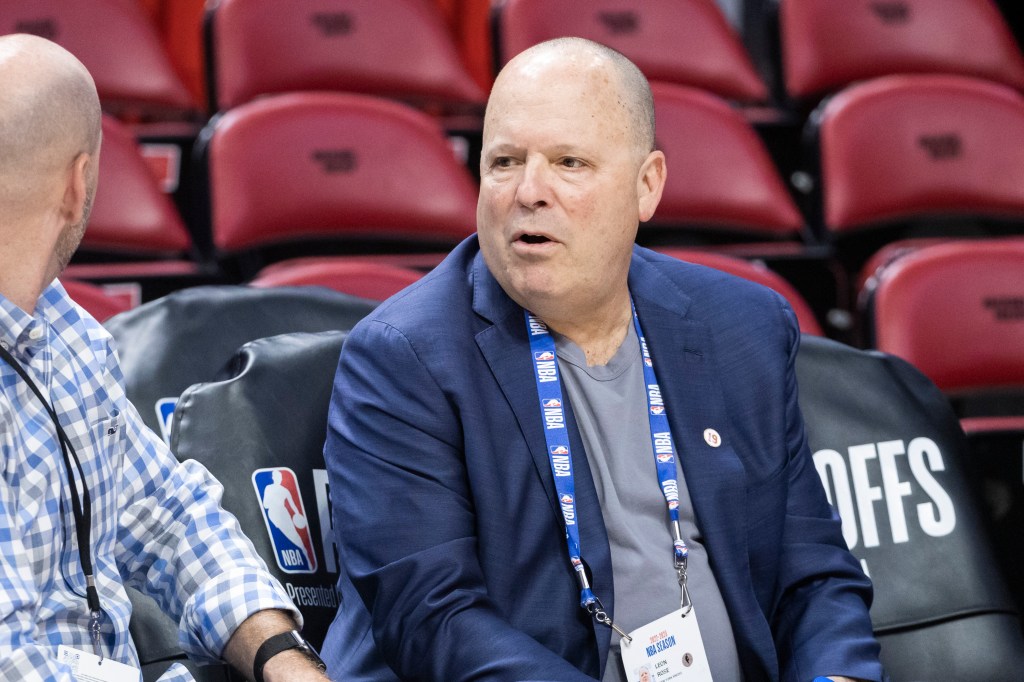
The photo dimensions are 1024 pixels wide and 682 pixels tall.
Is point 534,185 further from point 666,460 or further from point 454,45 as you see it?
point 454,45

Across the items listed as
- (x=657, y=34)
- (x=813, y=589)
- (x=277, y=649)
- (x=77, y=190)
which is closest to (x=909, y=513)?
(x=813, y=589)

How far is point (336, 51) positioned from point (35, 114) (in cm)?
198

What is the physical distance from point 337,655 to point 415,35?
6.45 ft

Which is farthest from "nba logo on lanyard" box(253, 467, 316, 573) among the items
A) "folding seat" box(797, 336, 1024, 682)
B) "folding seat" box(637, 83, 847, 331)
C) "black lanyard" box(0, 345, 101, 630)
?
"folding seat" box(637, 83, 847, 331)

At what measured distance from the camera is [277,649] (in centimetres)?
139

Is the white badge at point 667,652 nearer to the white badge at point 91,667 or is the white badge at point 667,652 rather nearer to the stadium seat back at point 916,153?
the white badge at point 91,667

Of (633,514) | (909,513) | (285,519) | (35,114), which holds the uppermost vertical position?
(35,114)

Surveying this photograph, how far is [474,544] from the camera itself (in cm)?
158

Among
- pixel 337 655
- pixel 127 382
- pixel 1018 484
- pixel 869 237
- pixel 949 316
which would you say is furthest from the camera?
pixel 869 237

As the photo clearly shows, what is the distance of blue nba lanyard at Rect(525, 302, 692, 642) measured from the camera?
5.24 feet

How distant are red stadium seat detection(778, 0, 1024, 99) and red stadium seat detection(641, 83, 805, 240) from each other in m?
0.49

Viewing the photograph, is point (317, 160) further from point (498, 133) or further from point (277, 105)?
point (498, 133)

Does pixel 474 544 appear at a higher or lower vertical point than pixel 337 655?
higher

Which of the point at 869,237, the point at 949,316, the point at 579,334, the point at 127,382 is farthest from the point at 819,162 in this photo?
the point at 127,382
